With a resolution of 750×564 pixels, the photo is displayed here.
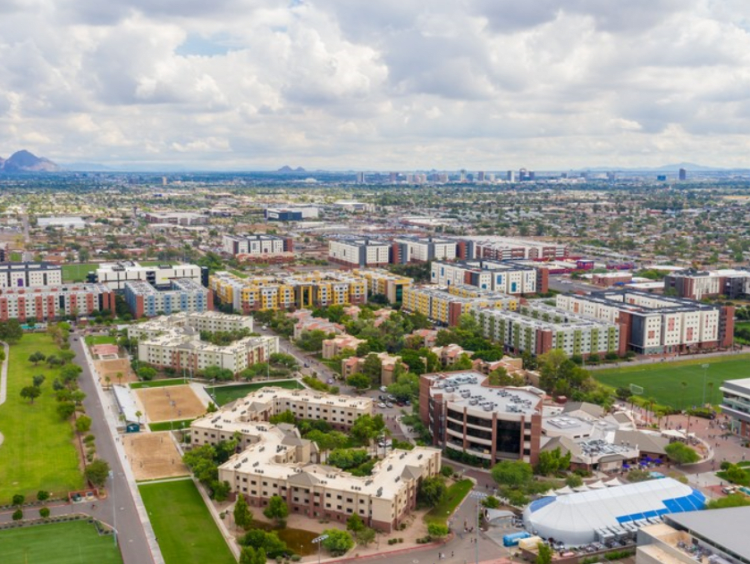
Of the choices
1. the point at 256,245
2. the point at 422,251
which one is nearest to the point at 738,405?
the point at 422,251

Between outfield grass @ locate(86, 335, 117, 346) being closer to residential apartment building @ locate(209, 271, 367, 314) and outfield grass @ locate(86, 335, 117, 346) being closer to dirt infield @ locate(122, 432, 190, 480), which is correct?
residential apartment building @ locate(209, 271, 367, 314)

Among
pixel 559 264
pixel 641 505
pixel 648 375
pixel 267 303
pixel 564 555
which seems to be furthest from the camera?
pixel 559 264

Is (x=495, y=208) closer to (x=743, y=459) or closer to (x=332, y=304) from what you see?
(x=332, y=304)

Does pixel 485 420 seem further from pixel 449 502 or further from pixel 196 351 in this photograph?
pixel 196 351

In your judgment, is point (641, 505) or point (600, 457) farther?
point (600, 457)

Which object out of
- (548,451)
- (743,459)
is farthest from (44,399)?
(743,459)

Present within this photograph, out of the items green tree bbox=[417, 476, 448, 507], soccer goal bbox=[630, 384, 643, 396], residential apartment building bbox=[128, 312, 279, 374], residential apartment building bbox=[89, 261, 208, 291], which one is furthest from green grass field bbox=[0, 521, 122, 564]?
residential apartment building bbox=[89, 261, 208, 291]
